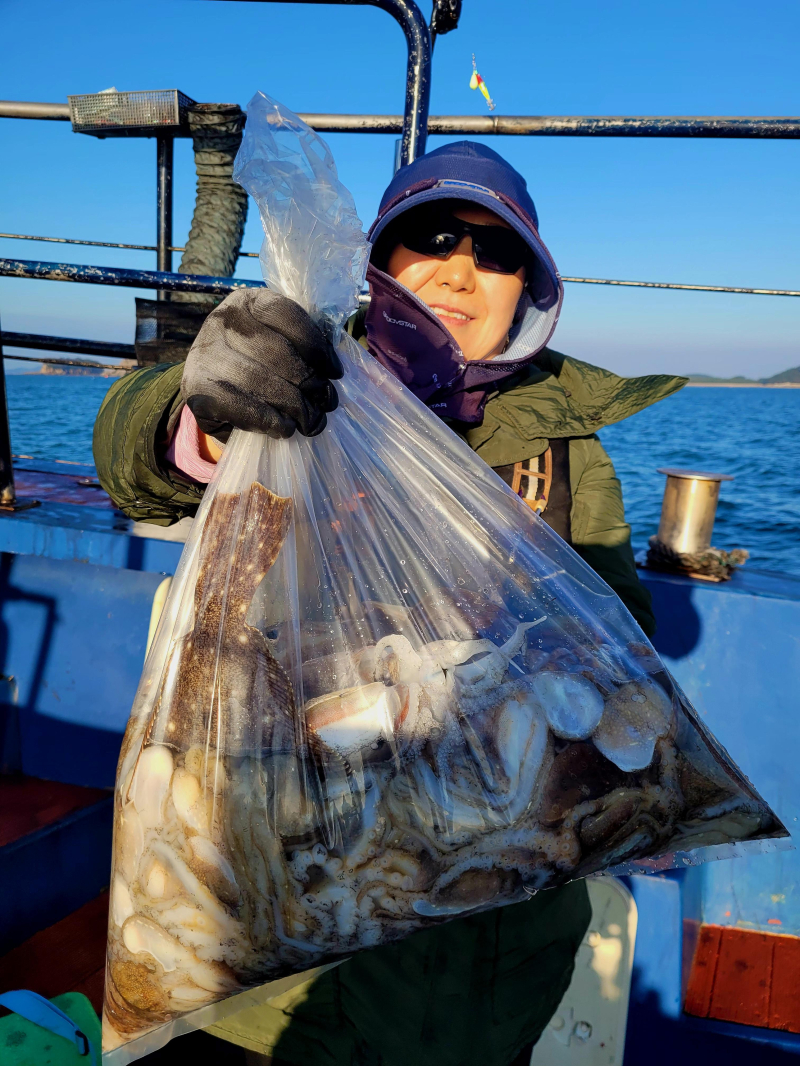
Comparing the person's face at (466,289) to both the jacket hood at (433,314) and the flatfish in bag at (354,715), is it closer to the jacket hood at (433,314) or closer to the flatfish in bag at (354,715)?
the jacket hood at (433,314)

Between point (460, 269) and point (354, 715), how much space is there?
0.83 m

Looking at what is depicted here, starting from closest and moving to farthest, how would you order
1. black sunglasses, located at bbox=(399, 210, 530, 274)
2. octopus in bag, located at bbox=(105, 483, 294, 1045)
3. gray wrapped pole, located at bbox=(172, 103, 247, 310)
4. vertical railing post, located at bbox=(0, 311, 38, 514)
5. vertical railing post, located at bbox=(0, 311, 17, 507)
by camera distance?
octopus in bag, located at bbox=(105, 483, 294, 1045) < black sunglasses, located at bbox=(399, 210, 530, 274) < vertical railing post, located at bbox=(0, 311, 17, 507) < vertical railing post, located at bbox=(0, 311, 38, 514) < gray wrapped pole, located at bbox=(172, 103, 247, 310)

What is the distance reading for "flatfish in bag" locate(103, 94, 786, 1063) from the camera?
730 millimetres

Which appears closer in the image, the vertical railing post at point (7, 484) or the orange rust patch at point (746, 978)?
the orange rust patch at point (746, 978)

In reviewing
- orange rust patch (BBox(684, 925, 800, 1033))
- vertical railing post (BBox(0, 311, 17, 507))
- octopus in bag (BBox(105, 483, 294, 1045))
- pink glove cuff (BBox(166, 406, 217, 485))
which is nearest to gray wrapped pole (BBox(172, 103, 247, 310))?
vertical railing post (BBox(0, 311, 17, 507))

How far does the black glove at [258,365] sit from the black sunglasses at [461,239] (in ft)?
1.78

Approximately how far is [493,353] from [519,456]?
211 millimetres

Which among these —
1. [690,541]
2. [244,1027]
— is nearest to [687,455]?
[690,541]

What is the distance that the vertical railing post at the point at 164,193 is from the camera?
2771mm

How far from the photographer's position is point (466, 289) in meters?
1.23

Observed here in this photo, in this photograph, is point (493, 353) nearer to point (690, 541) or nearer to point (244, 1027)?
point (690, 541)

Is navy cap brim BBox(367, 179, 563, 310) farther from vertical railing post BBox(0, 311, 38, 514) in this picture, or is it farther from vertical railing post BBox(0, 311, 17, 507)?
vertical railing post BBox(0, 311, 38, 514)

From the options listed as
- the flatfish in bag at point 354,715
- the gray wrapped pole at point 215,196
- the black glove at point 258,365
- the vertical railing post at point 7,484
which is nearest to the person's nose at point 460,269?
the flatfish in bag at point 354,715

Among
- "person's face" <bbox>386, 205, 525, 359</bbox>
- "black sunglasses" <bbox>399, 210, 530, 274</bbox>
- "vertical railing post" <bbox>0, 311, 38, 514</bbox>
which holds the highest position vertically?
"black sunglasses" <bbox>399, 210, 530, 274</bbox>
